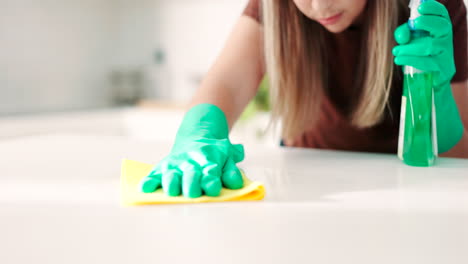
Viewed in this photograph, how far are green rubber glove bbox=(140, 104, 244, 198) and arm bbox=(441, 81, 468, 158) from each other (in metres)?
0.50

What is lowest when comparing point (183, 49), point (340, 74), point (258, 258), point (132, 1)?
point (258, 258)

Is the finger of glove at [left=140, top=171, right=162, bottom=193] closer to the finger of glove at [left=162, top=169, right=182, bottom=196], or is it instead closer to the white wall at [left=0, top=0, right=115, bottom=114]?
the finger of glove at [left=162, top=169, right=182, bottom=196]

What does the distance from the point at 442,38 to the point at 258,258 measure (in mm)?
576

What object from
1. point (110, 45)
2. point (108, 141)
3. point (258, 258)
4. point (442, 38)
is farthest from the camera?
point (110, 45)

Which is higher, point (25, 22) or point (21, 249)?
point (25, 22)

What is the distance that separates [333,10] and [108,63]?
2750mm

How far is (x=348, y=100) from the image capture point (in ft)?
3.66

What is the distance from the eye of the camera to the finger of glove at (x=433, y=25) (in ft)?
2.37

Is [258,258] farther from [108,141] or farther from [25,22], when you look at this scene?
[25,22]

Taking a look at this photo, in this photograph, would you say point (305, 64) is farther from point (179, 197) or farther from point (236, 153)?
point (179, 197)

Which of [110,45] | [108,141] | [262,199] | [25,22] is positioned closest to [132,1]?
[110,45]

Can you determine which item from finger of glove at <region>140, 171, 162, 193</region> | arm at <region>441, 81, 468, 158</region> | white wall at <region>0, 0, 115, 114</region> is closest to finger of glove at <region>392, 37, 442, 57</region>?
arm at <region>441, 81, 468, 158</region>

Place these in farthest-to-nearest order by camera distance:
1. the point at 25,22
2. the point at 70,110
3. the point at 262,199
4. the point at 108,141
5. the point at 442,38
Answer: the point at 70,110 → the point at 25,22 → the point at 108,141 → the point at 442,38 → the point at 262,199

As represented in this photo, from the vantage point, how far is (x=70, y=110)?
3129 millimetres
